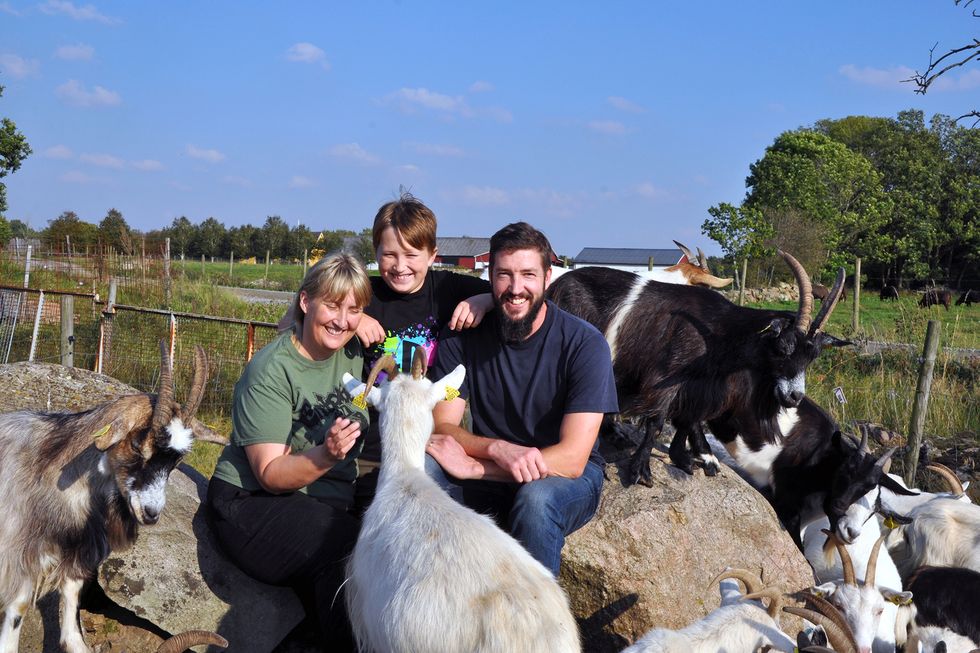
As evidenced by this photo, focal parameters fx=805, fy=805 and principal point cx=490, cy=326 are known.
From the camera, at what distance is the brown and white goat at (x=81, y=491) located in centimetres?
377

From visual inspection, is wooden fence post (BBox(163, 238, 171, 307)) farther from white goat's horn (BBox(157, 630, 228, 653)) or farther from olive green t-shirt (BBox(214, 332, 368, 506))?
white goat's horn (BBox(157, 630, 228, 653))

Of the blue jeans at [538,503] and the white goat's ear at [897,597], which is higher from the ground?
the blue jeans at [538,503]

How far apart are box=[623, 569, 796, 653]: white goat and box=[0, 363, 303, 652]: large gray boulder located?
76.0 inches

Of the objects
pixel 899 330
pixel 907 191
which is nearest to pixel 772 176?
pixel 907 191

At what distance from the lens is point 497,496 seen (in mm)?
4109

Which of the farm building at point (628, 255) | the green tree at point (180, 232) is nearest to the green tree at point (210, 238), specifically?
the green tree at point (180, 232)

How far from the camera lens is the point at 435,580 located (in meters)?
2.85

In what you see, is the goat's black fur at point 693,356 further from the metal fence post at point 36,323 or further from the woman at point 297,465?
the metal fence post at point 36,323

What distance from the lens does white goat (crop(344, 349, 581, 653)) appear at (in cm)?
275

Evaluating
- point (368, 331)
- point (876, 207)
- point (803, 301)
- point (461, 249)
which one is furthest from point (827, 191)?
point (368, 331)

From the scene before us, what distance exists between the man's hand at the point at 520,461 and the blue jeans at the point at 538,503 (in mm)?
44

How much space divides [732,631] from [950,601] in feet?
7.21

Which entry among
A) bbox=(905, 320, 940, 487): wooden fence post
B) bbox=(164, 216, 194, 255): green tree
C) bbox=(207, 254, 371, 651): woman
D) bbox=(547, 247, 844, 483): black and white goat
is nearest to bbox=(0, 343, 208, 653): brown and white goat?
bbox=(207, 254, 371, 651): woman

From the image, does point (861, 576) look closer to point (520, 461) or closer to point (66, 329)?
point (520, 461)
